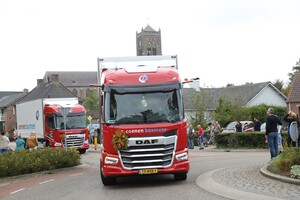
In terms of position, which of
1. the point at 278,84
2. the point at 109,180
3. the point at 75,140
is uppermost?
the point at 278,84

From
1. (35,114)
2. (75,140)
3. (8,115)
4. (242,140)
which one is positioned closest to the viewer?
(242,140)

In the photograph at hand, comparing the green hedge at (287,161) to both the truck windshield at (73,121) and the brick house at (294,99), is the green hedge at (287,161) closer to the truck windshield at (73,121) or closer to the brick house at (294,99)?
the truck windshield at (73,121)

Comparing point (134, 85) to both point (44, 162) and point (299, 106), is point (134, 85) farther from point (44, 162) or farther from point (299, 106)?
point (299, 106)

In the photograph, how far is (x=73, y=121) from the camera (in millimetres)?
30234

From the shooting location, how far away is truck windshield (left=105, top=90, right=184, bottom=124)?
12.1m

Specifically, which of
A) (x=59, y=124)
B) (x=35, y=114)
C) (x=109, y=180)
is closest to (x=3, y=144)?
(x=59, y=124)

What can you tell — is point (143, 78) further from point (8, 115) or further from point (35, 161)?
point (8, 115)

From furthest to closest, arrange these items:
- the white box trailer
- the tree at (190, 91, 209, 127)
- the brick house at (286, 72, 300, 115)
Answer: the brick house at (286, 72, 300, 115) → the tree at (190, 91, 209, 127) → the white box trailer

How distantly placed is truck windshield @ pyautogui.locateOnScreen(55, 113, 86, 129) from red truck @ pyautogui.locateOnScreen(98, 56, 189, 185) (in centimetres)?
1756

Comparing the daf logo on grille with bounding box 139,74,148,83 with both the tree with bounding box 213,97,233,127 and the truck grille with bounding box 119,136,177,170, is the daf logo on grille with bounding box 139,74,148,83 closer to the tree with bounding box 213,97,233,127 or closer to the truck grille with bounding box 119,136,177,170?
the truck grille with bounding box 119,136,177,170

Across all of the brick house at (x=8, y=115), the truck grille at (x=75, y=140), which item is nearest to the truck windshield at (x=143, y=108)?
the truck grille at (x=75, y=140)

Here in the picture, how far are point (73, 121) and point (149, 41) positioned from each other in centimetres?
10176

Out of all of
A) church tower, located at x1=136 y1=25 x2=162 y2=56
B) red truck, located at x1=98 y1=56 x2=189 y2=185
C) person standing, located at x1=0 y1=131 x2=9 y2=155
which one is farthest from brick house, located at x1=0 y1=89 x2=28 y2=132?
red truck, located at x1=98 y1=56 x2=189 y2=185

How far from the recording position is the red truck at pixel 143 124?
11891 mm
